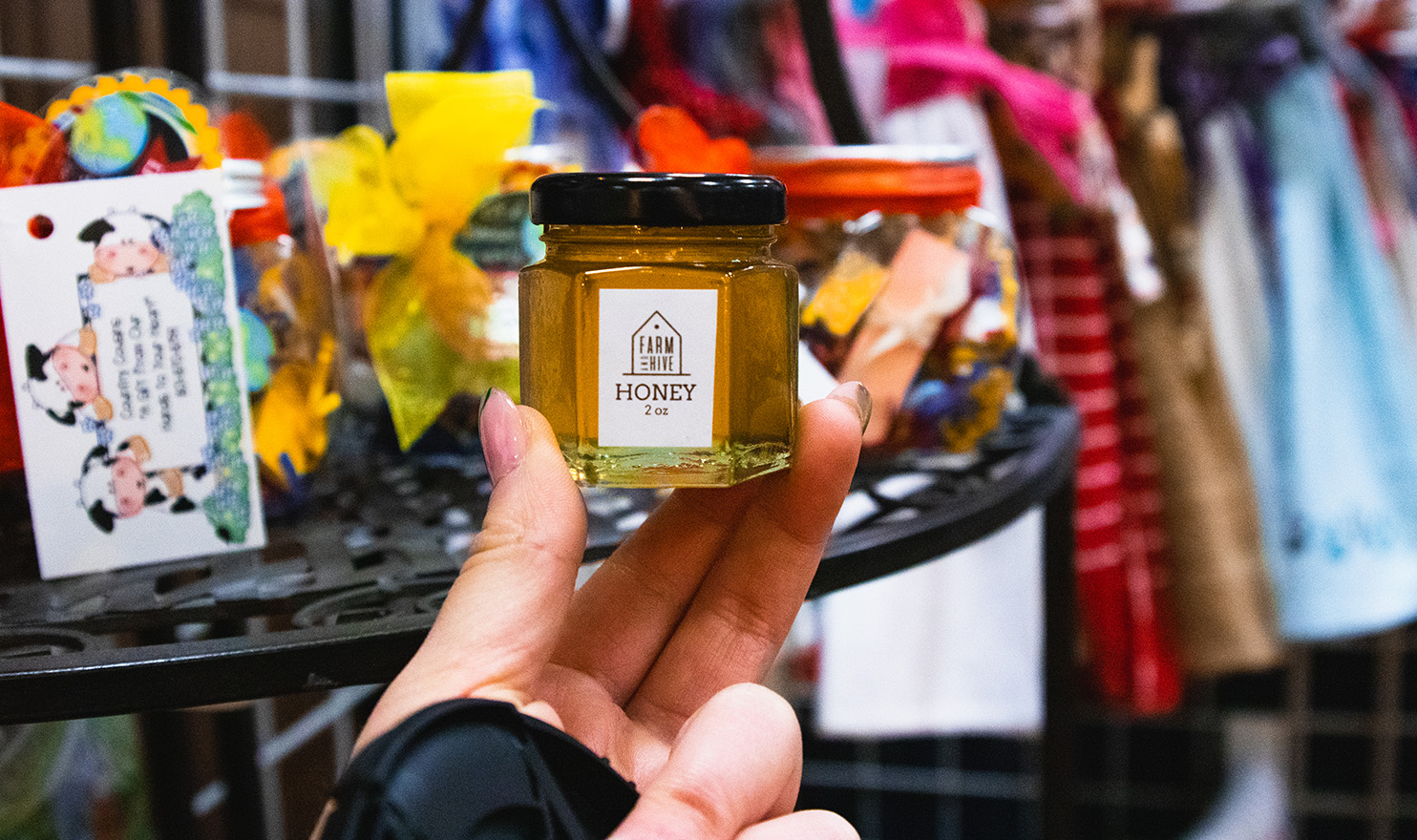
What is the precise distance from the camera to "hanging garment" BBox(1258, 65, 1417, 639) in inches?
36.4

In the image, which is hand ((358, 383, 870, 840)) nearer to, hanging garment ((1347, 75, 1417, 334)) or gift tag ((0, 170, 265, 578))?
gift tag ((0, 170, 265, 578))

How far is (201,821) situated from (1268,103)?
118cm

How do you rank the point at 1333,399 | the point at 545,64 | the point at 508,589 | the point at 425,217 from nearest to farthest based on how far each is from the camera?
the point at 508,589
the point at 425,217
the point at 545,64
the point at 1333,399

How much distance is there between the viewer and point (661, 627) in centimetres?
38

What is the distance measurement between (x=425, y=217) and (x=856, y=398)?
248mm

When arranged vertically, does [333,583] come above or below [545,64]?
below

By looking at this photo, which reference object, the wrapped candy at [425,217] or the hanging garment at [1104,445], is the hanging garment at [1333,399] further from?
the wrapped candy at [425,217]

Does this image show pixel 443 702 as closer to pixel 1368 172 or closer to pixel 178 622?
pixel 178 622

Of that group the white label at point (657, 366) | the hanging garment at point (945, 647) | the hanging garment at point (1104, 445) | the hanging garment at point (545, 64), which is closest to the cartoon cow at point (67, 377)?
the white label at point (657, 366)

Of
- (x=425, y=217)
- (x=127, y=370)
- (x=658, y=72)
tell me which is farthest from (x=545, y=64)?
(x=127, y=370)

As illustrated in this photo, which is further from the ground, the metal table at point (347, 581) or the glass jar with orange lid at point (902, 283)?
the glass jar with orange lid at point (902, 283)

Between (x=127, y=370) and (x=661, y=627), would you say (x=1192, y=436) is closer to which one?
(x=661, y=627)

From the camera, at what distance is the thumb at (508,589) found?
0.90 feet

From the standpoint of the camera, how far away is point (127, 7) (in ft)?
2.12
